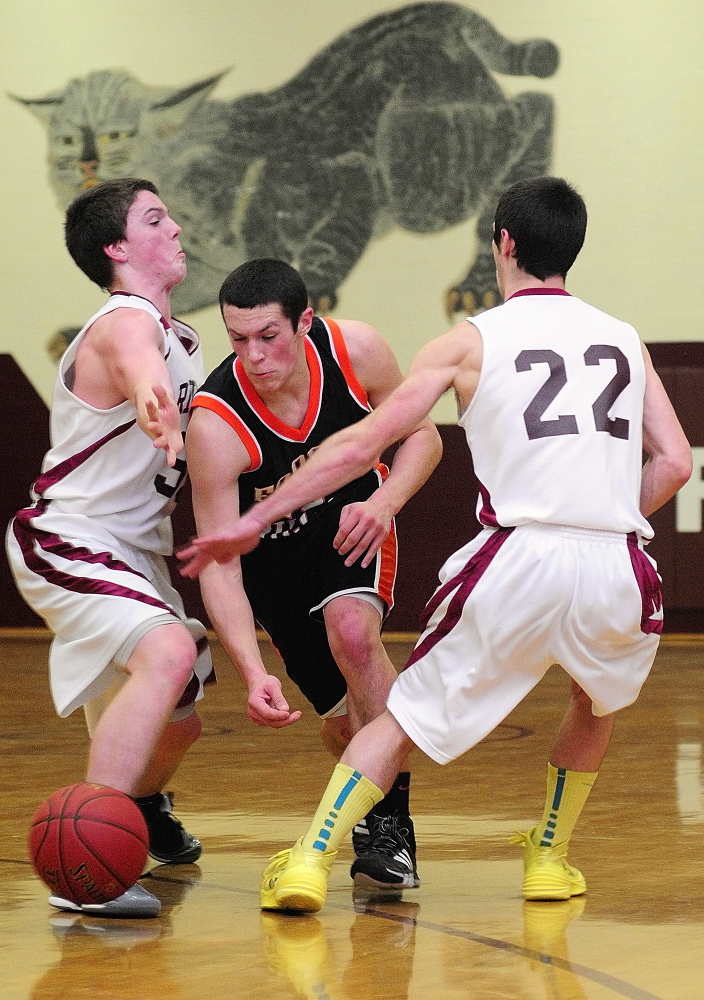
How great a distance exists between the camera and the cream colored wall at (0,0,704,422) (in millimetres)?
9039

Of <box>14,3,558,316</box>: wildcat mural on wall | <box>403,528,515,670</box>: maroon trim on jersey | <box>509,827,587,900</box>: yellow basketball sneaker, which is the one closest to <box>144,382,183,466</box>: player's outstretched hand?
<box>403,528,515,670</box>: maroon trim on jersey

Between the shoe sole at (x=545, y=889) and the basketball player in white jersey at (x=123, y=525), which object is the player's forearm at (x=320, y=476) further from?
the shoe sole at (x=545, y=889)

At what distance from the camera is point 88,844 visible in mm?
2965

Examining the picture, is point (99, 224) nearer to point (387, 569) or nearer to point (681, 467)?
point (387, 569)

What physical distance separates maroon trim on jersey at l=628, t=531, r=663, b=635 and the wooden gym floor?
2.10 feet

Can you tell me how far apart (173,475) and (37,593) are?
1.57 feet

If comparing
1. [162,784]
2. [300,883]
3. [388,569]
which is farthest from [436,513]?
[300,883]

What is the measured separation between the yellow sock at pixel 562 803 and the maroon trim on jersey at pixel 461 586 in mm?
476

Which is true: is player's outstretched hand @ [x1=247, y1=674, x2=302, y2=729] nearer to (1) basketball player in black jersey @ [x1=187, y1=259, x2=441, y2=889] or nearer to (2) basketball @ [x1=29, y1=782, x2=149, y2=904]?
(1) basketball player in black jersey @ [x1=187, y1=259, x2=441, y2=889]

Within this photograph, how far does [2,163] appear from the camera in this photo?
959 cm

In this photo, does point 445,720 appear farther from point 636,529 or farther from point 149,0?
point 149,0

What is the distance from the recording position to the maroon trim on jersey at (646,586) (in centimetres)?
312

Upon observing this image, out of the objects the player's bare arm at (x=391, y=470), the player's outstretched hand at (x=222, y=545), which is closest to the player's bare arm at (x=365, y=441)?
the player's outstretched hand at (x=222, y=545)

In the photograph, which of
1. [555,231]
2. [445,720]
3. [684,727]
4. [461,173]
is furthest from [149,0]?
[445,720]
